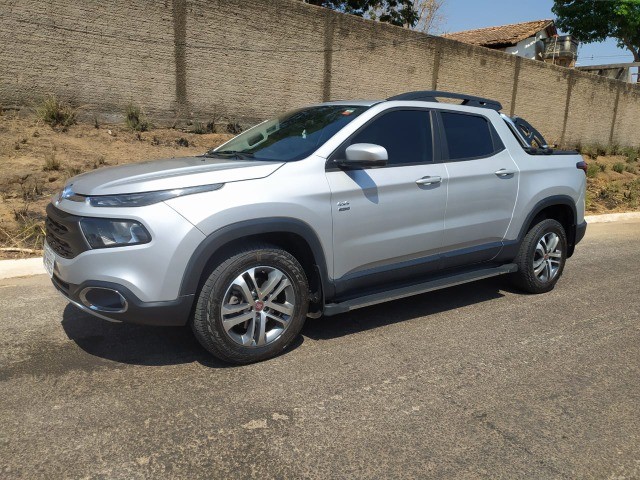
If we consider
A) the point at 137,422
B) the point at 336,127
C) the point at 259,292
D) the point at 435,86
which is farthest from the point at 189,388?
the point at 435,86

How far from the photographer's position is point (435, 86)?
1642 cm

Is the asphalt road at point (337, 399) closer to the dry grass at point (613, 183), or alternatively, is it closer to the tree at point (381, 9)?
the dry grass at point (613, 183)

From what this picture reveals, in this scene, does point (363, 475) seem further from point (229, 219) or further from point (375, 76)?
→ point (375, 76)

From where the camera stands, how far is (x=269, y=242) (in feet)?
12.5

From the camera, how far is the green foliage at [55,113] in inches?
368

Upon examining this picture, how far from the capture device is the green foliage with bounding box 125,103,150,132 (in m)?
10.4

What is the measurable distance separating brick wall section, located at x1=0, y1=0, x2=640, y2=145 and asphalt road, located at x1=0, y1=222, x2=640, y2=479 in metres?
6.05

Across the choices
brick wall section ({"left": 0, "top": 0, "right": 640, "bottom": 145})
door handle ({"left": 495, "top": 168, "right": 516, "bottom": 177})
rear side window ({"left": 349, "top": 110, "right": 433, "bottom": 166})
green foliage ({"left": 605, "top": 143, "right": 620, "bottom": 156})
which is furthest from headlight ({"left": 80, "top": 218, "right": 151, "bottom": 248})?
green foliage ({"left": 605, "top": 143, "right": 620, "bottom": 156})

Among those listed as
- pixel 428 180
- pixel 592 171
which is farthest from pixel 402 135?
pixel 592 171

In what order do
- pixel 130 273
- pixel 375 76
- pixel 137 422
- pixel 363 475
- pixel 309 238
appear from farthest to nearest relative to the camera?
pixel 375 76 → pixel 309 238 → pixel 130 273 → pixel 137 422 → pixel 363 475

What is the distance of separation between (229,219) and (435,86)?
1431 cm

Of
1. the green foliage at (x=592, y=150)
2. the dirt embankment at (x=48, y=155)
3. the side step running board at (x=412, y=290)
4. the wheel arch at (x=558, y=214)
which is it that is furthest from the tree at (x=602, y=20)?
the side step running board at (x=412, y=290)

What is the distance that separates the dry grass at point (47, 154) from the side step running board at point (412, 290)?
13.5 feet

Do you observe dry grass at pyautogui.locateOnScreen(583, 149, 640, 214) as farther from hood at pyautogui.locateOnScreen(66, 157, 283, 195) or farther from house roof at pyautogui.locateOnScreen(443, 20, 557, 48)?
house roof at pyautogui.locateOnScreen(443, 20, 557, 48)
